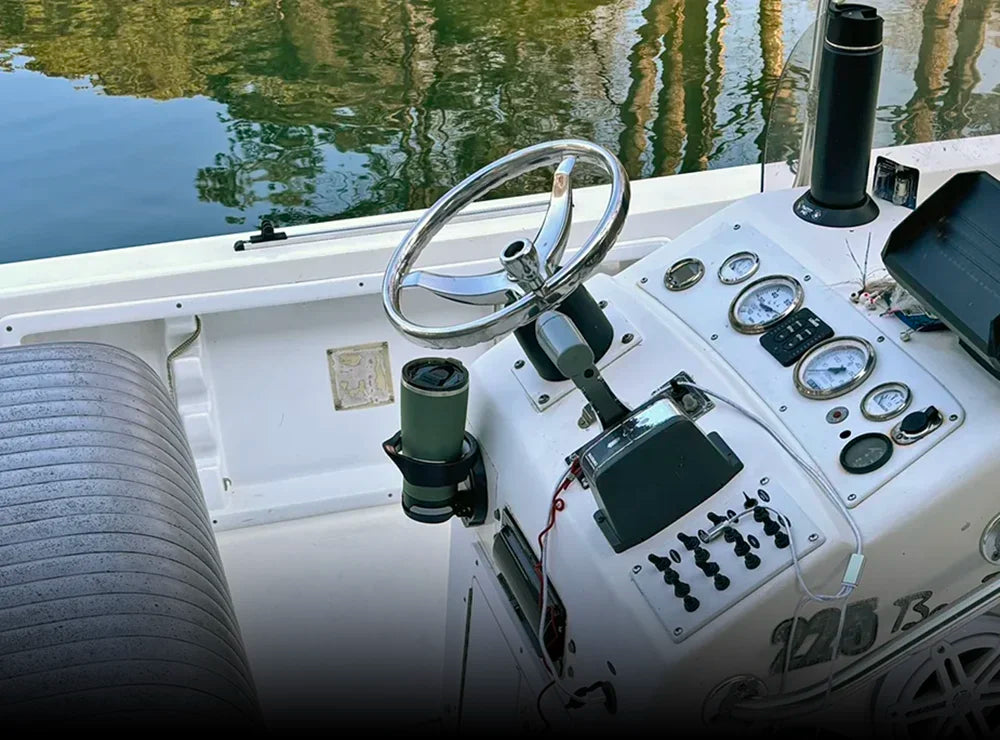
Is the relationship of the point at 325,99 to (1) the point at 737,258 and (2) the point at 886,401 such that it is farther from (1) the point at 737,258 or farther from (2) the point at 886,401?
(2) the point at 886,401

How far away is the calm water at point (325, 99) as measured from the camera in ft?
16.9

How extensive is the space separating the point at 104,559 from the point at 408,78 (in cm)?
546

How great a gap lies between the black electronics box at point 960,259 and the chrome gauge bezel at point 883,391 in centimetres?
8

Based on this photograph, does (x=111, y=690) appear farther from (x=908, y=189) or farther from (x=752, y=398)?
(x=908, y=189)

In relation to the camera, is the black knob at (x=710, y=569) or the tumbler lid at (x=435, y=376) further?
the tumbler lid at (x=435, y=376)

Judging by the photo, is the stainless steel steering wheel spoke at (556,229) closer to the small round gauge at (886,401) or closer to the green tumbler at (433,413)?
the green tumbler at (433,413)

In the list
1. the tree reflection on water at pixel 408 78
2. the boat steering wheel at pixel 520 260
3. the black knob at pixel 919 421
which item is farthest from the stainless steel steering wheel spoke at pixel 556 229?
the tree reflection on water at pixel 408 78

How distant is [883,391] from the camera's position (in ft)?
4.28

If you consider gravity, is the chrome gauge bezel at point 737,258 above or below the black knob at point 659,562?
above

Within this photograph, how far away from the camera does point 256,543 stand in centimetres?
235

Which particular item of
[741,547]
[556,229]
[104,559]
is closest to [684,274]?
[556,229]

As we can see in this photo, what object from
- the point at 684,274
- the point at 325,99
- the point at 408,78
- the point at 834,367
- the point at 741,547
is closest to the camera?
the point at 741,547

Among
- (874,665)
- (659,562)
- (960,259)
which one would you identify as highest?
(960,259)

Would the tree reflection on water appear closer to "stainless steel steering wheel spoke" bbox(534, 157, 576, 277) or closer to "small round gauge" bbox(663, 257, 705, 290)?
"small round gauge" bbox(663, 257, 705, 290)
